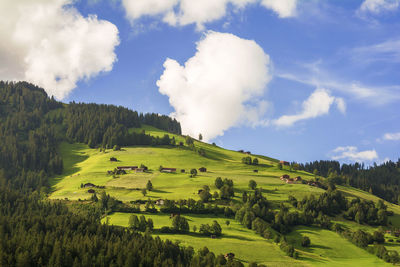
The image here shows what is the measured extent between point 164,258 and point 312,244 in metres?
58.4

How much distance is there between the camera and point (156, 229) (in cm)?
12481

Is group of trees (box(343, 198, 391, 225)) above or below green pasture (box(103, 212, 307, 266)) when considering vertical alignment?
above

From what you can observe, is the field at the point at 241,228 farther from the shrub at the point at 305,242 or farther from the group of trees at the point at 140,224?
the group of trees at the point at 140,224

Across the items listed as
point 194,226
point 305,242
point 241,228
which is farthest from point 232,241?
point 305,242

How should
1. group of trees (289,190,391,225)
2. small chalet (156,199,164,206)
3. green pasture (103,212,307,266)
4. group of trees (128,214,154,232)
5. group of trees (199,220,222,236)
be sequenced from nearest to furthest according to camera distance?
green pasture (103,212,307,266) → group of trees (128,214,154,232) → group of trees (199,220,222,236) → small chalet (156,199,164,206) → group of trees (289,190,391,225)

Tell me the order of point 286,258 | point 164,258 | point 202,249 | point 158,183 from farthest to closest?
point 158,183 → point 286,258 → point 202,249 → point 164,258

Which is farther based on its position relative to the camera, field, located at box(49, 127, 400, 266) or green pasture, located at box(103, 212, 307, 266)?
field, located at box(49, 127, 400, 266)

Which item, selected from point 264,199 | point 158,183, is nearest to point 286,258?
point 264,199

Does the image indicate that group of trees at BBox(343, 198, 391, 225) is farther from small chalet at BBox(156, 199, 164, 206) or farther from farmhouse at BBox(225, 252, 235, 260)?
small chalet at BBox(156, 199, 164, 206)

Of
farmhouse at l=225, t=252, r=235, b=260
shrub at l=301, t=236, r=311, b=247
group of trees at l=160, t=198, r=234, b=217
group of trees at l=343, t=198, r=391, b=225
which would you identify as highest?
group of trees at l=343, t=198, r=391, b=225

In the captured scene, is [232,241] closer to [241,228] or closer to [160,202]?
[241,228]

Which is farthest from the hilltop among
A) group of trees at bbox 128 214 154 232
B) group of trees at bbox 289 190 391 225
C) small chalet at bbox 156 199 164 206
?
small chalet at bbox 156 199 164 206

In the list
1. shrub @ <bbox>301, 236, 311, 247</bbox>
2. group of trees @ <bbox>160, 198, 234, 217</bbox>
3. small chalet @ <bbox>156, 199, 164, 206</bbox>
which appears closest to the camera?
shrub @ <bbox>301, 236, 311, 247</bbox>

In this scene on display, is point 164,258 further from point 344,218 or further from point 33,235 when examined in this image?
point 344,218
